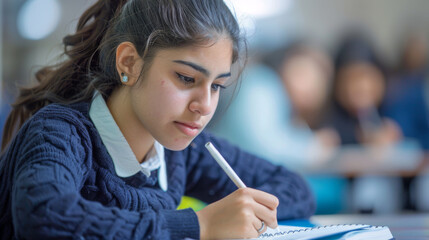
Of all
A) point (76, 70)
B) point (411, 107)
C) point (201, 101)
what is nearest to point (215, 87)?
point (201, 101)

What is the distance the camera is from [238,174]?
105cm

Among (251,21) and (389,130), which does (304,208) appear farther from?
(389,130)

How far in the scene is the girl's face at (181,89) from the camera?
73cm

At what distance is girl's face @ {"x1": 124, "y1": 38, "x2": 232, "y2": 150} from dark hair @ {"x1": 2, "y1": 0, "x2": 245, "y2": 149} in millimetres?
19

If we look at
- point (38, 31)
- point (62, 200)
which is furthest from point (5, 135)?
point (38, 31)

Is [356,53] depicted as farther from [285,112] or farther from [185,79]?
[185,79]

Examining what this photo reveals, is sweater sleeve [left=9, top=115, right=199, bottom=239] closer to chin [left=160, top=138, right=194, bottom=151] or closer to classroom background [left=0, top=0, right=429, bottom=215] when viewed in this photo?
chin [left=160, top=138, right=194, bottom=151]

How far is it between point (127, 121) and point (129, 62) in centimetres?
10

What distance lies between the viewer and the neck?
32.6 inches

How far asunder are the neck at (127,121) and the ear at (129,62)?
0.04 m

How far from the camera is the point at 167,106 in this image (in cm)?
74

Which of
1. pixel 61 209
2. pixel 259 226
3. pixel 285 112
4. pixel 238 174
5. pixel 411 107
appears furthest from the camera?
pixel 285 112

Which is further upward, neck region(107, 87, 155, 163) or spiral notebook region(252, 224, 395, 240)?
neck region(107, 87, 155, 163)

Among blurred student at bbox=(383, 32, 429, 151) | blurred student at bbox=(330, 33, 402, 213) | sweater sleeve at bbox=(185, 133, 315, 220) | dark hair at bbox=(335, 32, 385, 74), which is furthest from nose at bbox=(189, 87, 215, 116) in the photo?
blurred student at bbox=(383, 32, 429, 151)
